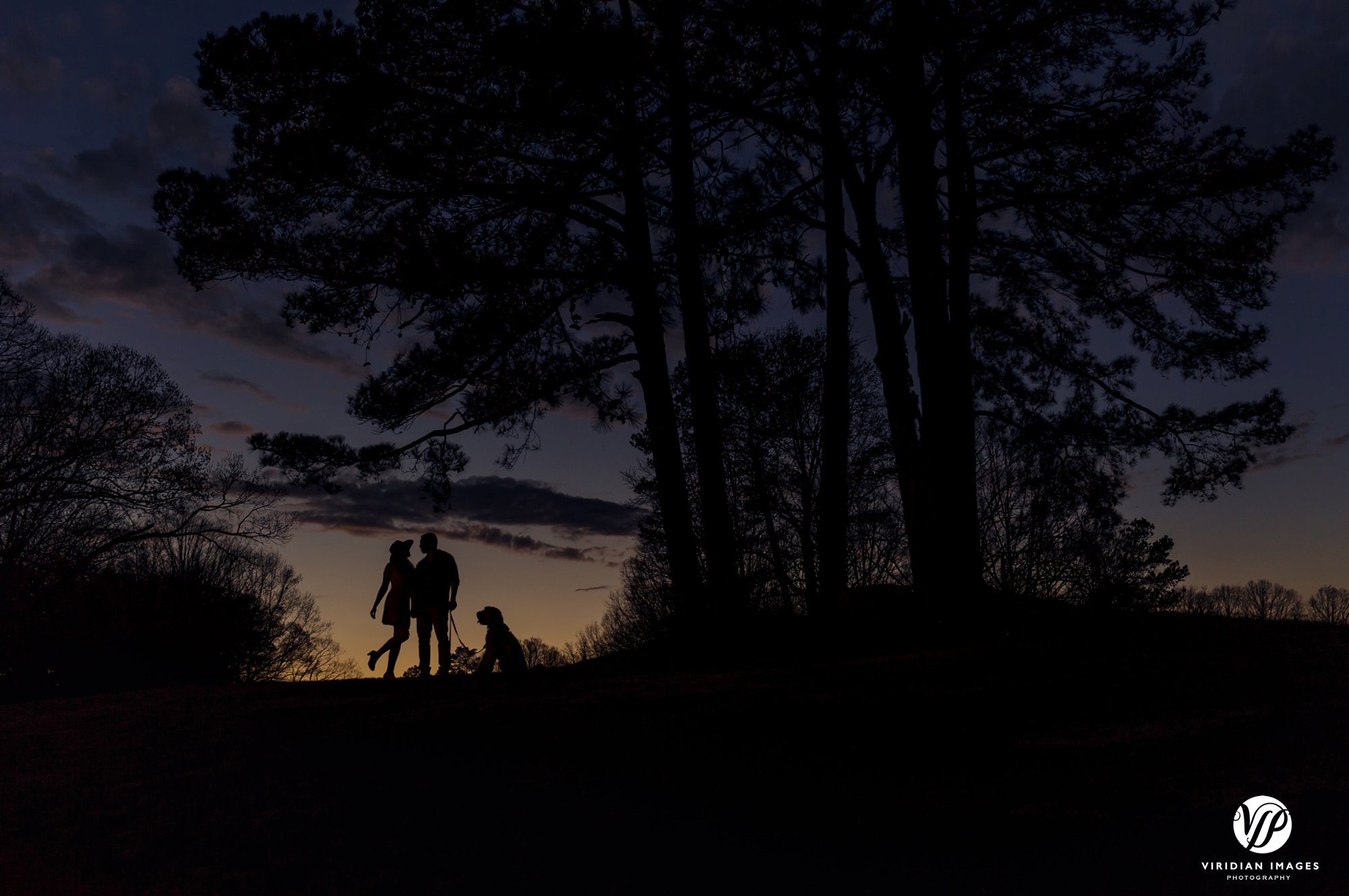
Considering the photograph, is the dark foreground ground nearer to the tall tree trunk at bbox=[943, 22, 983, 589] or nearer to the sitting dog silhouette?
the tall tree trunk at bbox=[943, 22, 983, 589]

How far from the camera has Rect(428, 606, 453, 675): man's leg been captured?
11805mm

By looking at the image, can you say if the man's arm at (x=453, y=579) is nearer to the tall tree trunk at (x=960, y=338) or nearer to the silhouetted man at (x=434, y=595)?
the silhouetted man at (x=434, y=595)

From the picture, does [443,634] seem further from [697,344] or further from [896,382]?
[896,382]

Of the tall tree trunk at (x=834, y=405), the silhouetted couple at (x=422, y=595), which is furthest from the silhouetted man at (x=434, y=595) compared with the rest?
the tall tree trunk at (x=834, y=405)

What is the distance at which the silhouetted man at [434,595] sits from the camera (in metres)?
11.8

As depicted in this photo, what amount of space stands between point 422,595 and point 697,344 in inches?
189

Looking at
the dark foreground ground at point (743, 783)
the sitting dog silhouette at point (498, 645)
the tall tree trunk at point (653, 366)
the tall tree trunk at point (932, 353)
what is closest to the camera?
the dark foreground ground at point (743, 783)

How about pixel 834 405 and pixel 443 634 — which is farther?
→ pixel 834 405

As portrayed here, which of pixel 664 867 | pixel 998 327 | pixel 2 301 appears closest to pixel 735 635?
pixel 664 867

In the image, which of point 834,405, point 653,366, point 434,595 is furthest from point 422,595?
point 834,405

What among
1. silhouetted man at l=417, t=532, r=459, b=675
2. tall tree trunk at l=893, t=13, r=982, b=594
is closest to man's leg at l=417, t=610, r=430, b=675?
silhouetted man at l=417, t=532, r=459, b=675

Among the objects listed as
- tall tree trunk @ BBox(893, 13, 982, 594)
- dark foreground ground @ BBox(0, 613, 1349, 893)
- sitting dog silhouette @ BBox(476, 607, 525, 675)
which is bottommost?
dark foreground ground @ BBox(0, 613, 1349, 893)

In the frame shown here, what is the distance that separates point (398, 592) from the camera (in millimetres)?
11773

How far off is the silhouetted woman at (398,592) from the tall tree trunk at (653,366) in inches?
134
